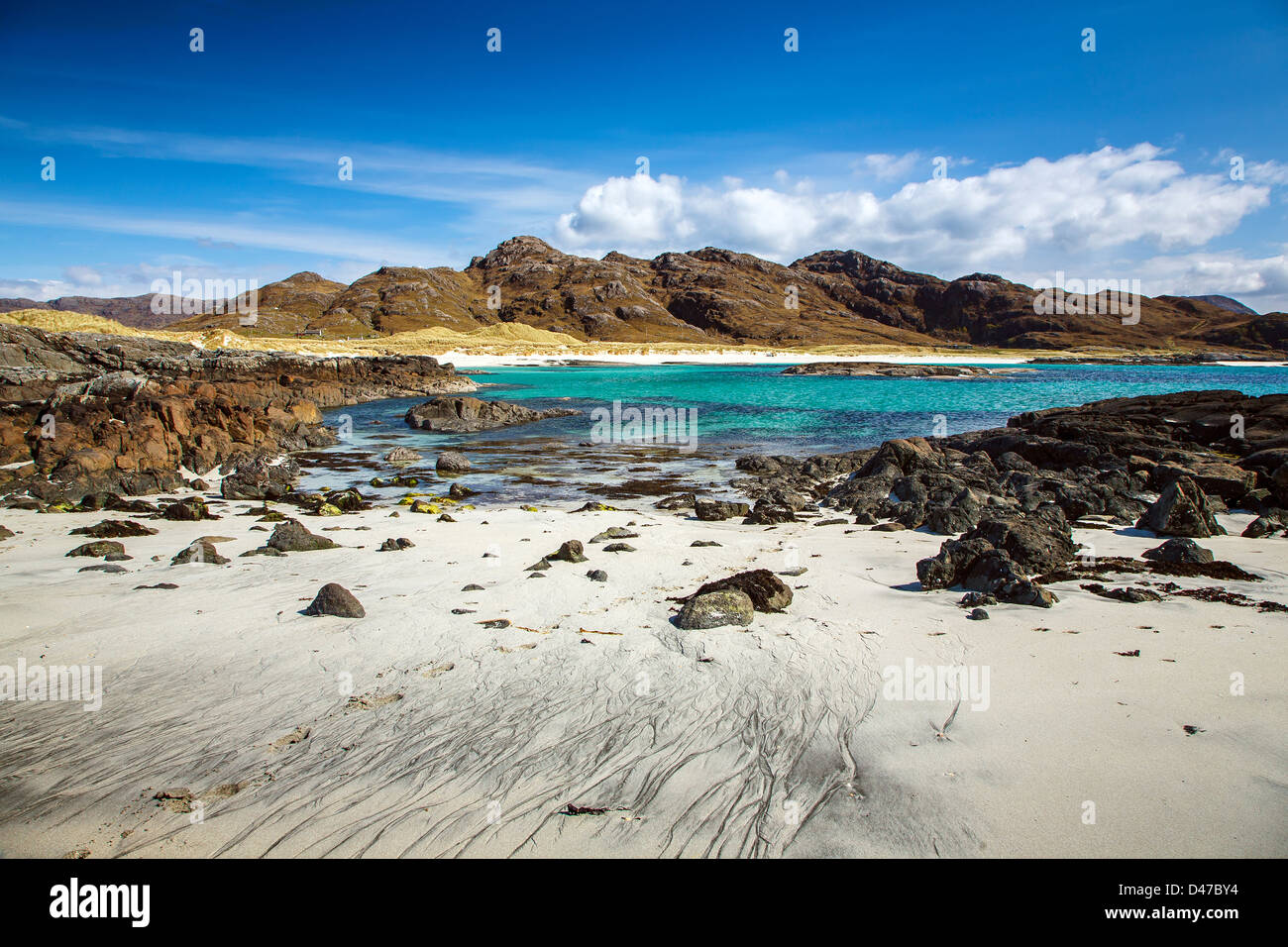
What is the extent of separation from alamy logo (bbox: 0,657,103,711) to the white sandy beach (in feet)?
0.50

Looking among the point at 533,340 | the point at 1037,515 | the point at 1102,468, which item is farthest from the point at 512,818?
the point at 533,340

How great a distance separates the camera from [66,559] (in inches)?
350

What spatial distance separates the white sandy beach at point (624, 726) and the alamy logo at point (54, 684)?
0.15 metres

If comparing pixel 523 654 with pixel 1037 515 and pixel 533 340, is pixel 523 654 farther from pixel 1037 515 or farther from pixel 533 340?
pixel 533 340

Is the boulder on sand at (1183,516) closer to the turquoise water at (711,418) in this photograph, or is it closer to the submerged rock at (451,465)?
the turquoise water at (711,418)

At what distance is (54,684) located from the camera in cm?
552

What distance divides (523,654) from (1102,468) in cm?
1614

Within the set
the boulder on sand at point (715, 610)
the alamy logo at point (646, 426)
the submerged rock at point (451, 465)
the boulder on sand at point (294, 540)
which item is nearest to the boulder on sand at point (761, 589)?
the boulder on sand at point (715, 610)

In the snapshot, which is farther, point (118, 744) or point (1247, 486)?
point (1247, 486)

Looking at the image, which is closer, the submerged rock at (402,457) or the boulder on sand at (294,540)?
the boulder on sand at (294,540)

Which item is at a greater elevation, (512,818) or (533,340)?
(533,340)
